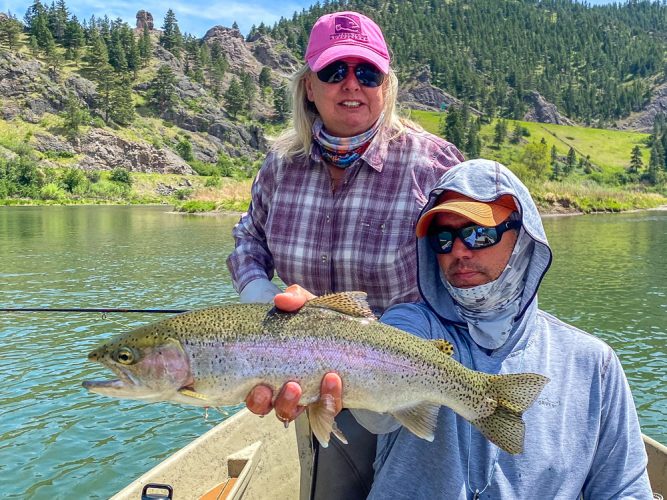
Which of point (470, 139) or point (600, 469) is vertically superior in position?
point (470, 139)

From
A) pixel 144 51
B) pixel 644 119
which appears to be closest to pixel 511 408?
pixel 144 51

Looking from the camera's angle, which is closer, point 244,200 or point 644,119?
point 244,200

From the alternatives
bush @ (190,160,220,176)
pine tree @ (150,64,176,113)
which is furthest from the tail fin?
pine tree @ (150,64,176,113)

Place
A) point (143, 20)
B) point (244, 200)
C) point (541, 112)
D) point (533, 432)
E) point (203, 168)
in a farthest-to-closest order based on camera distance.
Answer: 1. point (143, 20)
2. point (541, 112)
3. point (203, 168)
4. point (244, 200)
5. point (533, 432)

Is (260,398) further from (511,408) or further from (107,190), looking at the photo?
(107,190)

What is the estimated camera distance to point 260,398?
298 centimetres

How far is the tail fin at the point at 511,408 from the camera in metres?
2.88

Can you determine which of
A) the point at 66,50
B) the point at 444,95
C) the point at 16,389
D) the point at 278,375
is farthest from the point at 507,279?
the point at 444,95

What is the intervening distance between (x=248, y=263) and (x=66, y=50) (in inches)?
6278

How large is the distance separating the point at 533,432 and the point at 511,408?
26 cm

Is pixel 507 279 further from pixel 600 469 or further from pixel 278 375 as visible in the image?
pixel 278 375

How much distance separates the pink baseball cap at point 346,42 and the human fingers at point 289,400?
82.4 inches

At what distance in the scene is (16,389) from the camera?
11523mm

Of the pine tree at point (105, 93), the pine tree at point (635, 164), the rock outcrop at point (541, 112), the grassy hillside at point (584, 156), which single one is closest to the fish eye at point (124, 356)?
the grassy hillside at point (584, 156)
